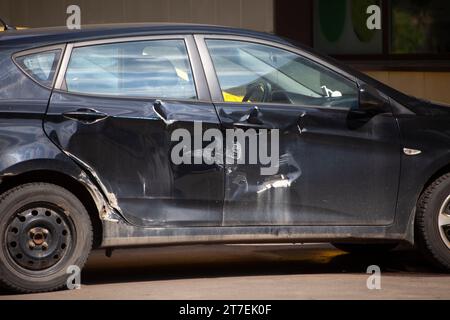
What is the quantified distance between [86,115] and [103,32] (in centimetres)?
64

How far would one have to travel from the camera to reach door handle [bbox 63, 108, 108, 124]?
7594 mm

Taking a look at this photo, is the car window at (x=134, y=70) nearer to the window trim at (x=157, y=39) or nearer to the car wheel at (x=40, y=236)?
the window trim at (x=157, y=39)


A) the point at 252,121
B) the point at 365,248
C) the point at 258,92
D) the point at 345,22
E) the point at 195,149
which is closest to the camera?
the point at 195,149

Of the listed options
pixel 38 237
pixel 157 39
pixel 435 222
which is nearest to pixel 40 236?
pixel 38 237

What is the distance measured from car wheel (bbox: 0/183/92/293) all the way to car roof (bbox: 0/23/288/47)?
0.96 metres

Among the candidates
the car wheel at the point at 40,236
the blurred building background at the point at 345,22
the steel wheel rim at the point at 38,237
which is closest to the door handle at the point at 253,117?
the car wheel at the point at 40,236

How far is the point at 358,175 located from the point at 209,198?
3.35ft

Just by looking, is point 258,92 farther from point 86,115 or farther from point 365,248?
point 365,248

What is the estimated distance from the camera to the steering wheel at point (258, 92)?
809cm

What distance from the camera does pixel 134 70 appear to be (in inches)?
312

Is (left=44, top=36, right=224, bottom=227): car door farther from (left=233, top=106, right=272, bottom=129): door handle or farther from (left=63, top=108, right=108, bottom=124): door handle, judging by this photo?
(left=233, top=106, right=272, bottom=129): door handle

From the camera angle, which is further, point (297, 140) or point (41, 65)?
point (297, 140)
